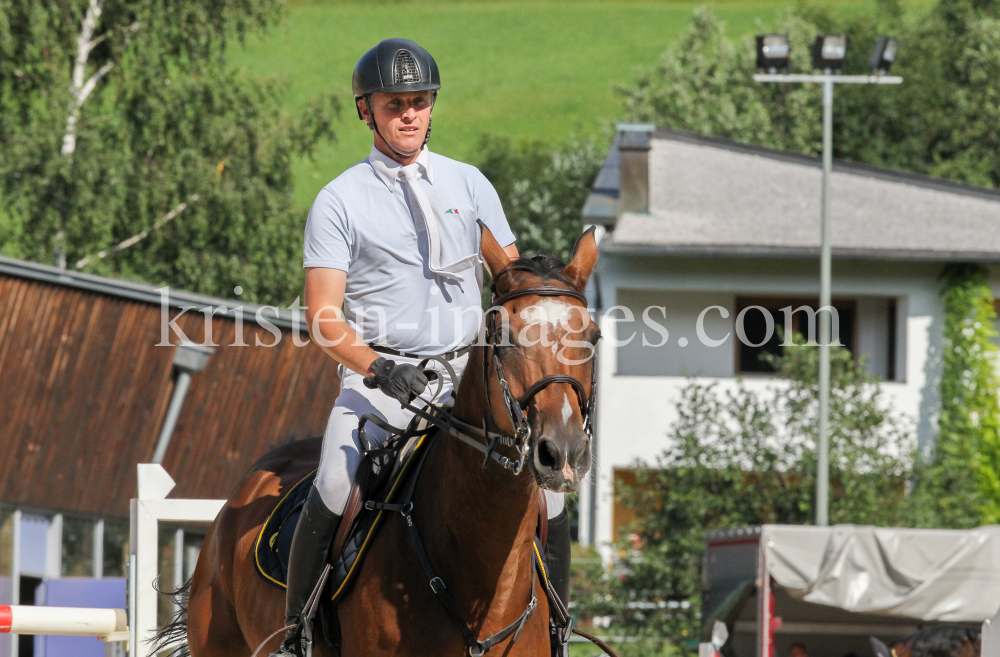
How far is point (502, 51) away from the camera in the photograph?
7044 cm

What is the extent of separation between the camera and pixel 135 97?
27984 millimetres

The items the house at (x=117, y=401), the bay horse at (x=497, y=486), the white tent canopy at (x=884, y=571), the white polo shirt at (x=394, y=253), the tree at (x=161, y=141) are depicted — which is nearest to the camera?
the bay horse at (x=497, y=486)

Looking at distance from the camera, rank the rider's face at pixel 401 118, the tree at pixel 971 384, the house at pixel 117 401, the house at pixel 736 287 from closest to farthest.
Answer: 1. the rider's face at pixel 401 118
2. the house at pixel 117 401
3. the house at pixel 736 287
4. the tree at pixel 971 384

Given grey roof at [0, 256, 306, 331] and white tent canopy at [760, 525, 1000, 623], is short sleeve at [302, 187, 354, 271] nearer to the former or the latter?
white tent canopy at [760, 525, 1000, 623]

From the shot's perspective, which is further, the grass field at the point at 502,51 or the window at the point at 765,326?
the grass field at the point at 502,51

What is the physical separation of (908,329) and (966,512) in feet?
24.8

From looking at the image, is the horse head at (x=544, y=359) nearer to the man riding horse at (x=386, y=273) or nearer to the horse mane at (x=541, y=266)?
the horse mane at (x=541, y=266)

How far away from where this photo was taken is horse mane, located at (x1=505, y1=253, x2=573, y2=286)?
3988mm

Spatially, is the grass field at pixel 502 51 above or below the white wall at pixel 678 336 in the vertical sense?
above

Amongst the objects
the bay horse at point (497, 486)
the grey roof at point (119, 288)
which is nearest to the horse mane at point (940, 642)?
the bay horse at point (497, 486)

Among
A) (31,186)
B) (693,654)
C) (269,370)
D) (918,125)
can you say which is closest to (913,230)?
A: (693,654)

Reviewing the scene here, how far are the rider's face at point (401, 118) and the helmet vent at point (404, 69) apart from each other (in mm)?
98

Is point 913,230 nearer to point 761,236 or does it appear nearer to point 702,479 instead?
point 761,236

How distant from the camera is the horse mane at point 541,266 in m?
3.99
